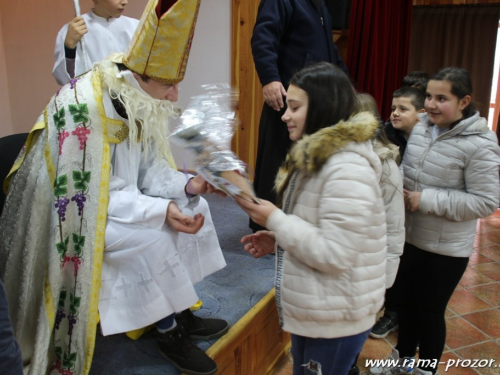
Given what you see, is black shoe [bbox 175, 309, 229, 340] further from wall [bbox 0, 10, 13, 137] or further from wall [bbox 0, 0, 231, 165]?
wall [bbox 0, 10, 13, 137]

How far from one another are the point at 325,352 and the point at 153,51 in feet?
3.12

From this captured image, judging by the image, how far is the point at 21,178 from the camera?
1357 millimetres

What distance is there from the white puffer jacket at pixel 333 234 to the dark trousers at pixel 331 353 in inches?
2.0

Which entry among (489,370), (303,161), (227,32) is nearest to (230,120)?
(303,161)

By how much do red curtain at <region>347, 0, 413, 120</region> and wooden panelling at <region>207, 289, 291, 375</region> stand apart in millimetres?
2067

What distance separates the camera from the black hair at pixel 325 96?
1.15 meters

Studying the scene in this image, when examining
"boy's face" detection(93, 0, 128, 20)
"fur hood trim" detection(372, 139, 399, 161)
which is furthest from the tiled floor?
"boy's face" detection(93, 0, 128, 20)

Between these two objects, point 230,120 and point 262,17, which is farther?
point 262,17

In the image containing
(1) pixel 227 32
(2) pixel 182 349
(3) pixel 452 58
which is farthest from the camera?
(3) pixel 452 58

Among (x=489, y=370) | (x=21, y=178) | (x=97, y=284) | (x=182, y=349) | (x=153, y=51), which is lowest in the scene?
(x=489, y=370)

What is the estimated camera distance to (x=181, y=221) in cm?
135

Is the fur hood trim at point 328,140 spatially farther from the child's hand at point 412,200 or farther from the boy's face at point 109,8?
the boy's face at point 109,8

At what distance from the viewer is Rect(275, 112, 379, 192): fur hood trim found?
1080 mm

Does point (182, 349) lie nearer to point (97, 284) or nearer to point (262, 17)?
point (97, 284)
